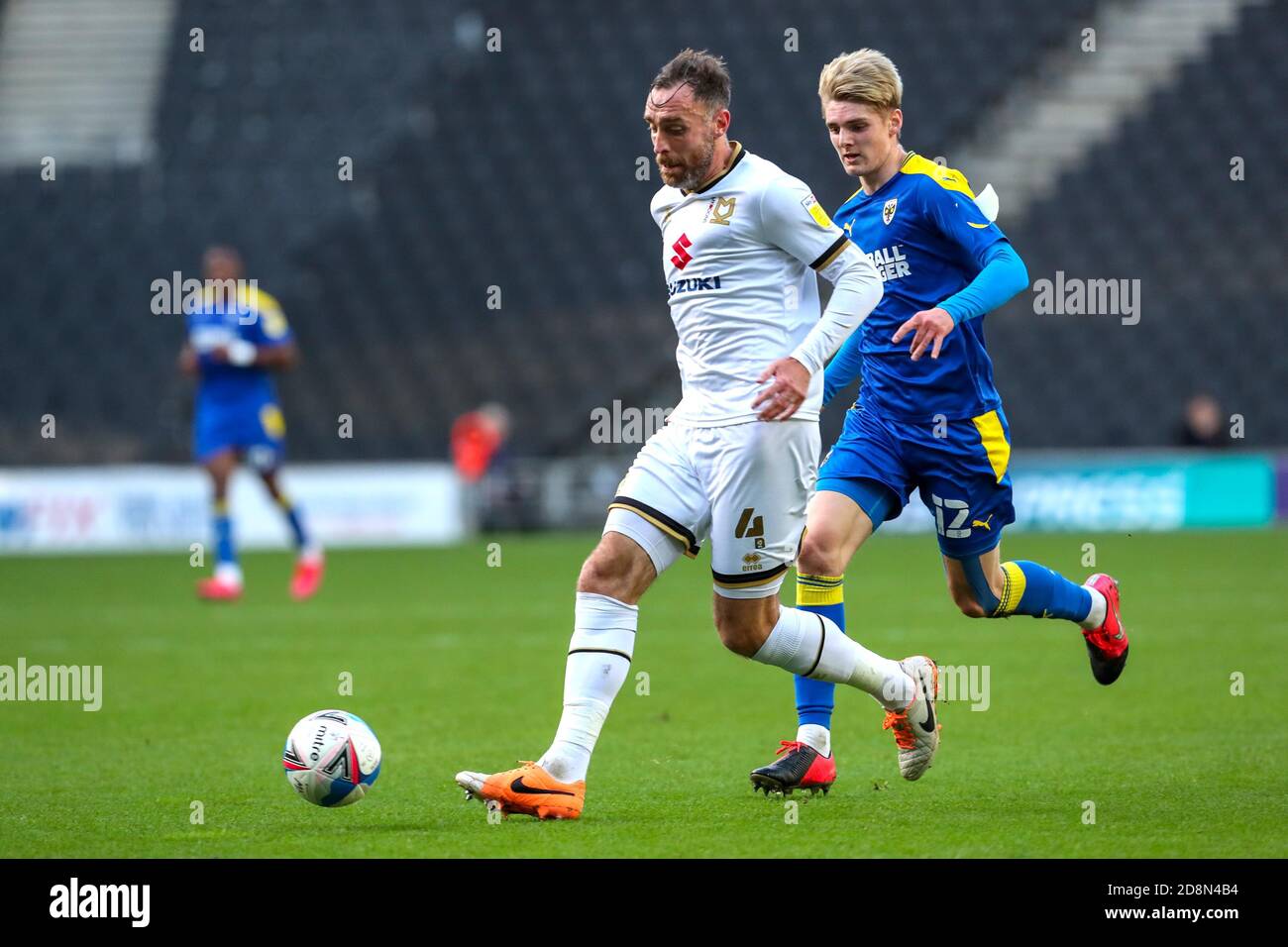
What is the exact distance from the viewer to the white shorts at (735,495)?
518cm

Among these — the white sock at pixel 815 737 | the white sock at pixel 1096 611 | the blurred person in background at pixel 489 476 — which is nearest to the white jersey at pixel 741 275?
the white sock at pixel 815 737

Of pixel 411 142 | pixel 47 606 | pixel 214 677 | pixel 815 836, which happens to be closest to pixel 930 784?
pixel 815 836

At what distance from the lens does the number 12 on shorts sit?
5.94 m

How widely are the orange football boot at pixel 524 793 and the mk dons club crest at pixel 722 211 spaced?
5.45 feet

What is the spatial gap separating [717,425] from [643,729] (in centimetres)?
236

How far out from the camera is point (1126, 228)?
81.4 feet

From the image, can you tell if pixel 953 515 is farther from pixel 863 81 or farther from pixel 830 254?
pixel 863 81

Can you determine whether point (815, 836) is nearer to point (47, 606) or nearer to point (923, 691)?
point (923, 691)

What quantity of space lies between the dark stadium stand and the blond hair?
1784 cm

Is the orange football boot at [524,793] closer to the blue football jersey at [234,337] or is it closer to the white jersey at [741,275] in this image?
the white jersey at [741,275]

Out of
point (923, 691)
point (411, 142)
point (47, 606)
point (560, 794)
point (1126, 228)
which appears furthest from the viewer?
point (411, 142)

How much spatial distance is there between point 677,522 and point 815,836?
1000mm
